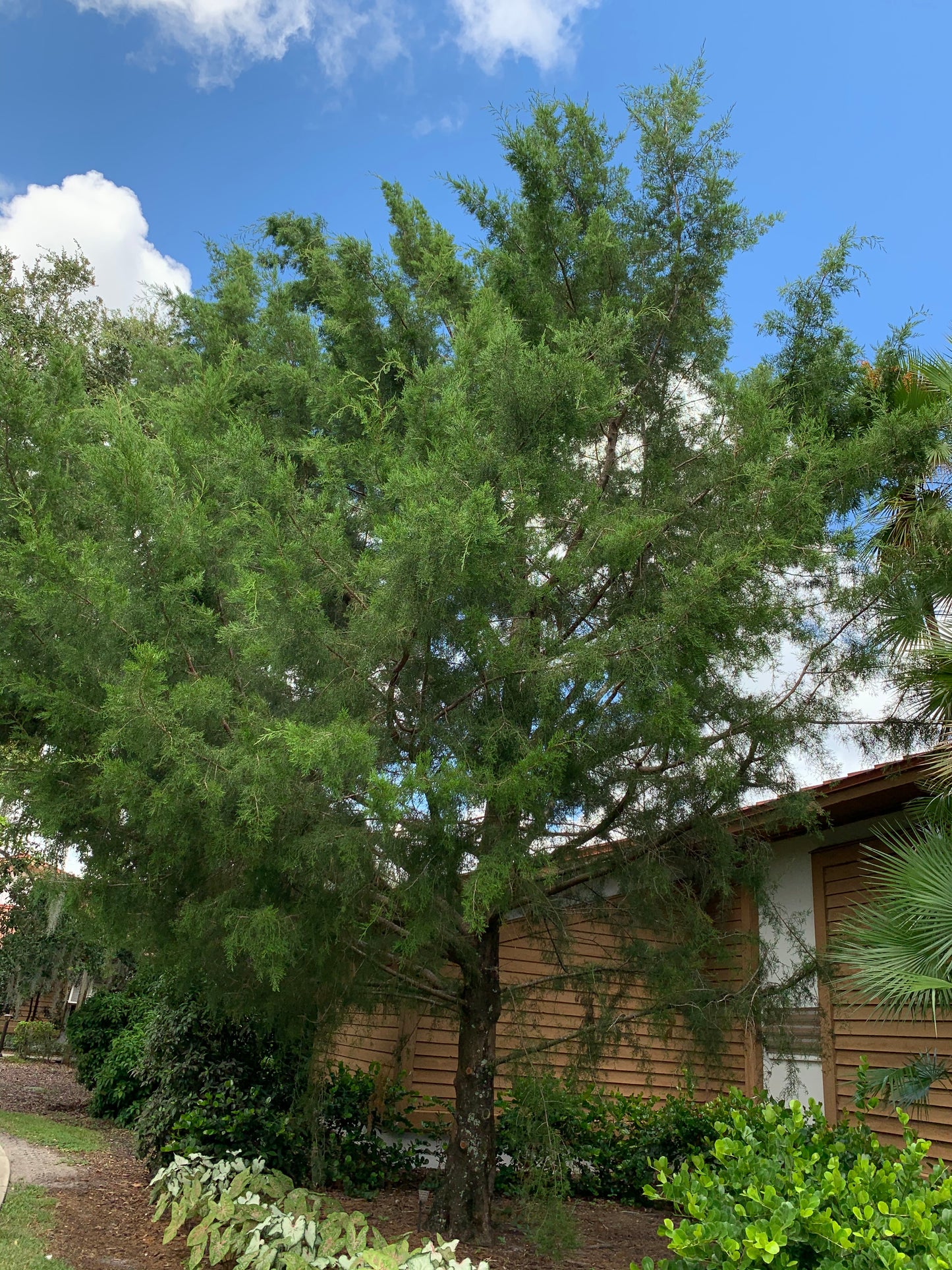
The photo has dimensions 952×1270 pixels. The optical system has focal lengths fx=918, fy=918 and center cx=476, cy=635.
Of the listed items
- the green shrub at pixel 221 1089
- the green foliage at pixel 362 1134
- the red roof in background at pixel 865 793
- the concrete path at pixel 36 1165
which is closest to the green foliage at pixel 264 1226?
the green shrub at pixel 221 1089

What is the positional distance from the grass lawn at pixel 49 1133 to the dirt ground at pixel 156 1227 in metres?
0.32

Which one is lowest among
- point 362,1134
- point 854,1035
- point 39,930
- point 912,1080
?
point 362,1134

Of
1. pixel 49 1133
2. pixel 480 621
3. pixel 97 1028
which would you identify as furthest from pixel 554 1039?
pixel 97 1028

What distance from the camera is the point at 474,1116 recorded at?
5.89 m

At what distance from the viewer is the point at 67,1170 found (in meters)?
7.52

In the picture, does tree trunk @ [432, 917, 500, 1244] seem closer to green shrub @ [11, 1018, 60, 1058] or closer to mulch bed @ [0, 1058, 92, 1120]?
Answer: mulch bed @ [0, 1058, 92, 1120]

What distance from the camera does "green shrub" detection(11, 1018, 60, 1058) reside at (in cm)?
1912

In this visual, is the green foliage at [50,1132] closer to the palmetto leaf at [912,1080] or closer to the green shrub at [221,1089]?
the green shrub at [221,1089]

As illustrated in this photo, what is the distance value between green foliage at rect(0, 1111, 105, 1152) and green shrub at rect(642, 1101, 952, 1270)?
7456 millimetres

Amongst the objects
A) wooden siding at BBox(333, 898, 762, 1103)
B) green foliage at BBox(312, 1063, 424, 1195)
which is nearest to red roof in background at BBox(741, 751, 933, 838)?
wooden siding at BBox(333, 898, 762, 1103)

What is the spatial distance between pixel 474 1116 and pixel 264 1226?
1.46m

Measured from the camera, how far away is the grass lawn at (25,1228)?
491 centimetres

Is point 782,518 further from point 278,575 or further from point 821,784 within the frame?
point 821,784

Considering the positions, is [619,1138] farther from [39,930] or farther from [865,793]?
[39,930]
